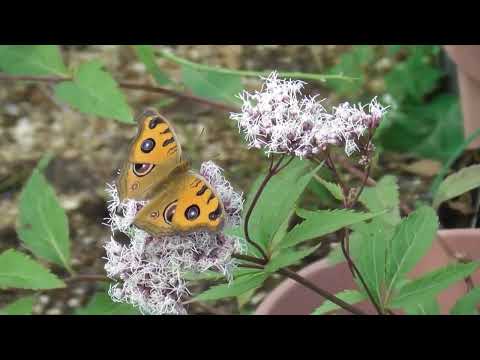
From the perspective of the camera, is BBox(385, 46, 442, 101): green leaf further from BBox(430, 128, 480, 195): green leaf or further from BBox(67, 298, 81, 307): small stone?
BBox(67, 298, 81, 307): small stone

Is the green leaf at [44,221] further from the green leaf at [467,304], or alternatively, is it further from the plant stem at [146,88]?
the green leaf at [467,304]

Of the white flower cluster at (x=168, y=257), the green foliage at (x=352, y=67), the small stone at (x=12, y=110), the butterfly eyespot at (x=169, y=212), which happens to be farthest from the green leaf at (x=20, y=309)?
the small stone at (x=12, y=110)

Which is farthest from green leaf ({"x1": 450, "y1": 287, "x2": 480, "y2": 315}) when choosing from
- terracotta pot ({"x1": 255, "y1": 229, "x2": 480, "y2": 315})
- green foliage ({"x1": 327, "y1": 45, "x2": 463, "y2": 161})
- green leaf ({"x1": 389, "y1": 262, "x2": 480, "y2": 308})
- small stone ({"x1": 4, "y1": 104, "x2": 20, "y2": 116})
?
small stone ({"x1": 4, "y1": 104, "x2": 20, "y2": 116})

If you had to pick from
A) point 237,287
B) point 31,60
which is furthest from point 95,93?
point 237,287

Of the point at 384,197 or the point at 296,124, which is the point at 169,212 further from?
the point at 384,197

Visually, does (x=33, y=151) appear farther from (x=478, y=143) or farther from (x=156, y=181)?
(x=156, y=181)

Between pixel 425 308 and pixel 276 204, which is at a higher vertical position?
pixel 276 204
